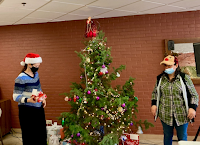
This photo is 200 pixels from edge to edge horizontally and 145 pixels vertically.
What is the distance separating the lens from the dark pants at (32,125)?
2826 mm

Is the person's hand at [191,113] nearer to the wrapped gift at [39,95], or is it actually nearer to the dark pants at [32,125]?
the wrapped gift at [39,95]

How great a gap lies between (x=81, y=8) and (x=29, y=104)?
170 cm

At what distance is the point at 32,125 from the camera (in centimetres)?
288

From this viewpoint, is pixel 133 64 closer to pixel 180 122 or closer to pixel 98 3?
pixel 98 3

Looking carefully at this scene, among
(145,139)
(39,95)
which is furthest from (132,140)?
(39,95)

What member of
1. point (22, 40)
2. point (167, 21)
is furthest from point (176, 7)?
point (22, 40)

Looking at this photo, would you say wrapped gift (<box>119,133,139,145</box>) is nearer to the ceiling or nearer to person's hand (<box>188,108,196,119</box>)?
person's hand (<box>188,108,196,119</box>)

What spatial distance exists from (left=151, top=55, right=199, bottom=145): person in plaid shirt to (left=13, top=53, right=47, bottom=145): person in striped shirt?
163 cm

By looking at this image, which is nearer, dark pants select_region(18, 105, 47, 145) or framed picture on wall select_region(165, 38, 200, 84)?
dark pants select_region(18, 105, 47, 145)

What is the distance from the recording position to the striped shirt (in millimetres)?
2742

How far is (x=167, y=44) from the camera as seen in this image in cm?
408

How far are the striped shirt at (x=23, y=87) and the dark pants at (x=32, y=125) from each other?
0.08 metres

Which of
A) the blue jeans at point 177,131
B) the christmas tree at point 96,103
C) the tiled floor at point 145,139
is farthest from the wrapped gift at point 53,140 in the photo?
the blue jeans at point 177,131

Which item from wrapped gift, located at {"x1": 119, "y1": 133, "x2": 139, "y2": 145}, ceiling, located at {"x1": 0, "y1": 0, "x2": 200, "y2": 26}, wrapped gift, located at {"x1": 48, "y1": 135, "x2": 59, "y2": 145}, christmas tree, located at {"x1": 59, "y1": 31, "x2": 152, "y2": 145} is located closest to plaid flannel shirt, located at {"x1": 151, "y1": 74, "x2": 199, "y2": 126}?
christmas tree, located at {"x1": 59, "y1": 31, "x2": 152, "y2": 145}
